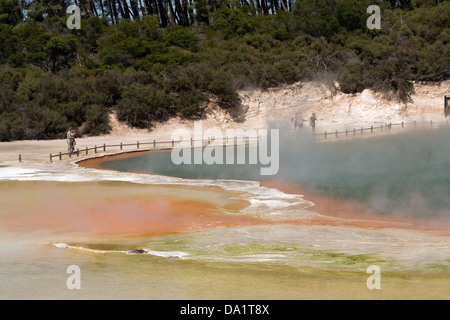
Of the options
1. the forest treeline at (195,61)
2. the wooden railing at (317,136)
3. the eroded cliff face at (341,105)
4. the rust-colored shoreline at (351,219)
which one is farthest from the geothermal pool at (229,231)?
the eroded cliff face at (341,105)

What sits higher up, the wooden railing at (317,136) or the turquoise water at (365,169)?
the wooden railing at (317,136)

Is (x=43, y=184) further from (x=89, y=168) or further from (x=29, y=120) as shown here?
(x=29, y=120)

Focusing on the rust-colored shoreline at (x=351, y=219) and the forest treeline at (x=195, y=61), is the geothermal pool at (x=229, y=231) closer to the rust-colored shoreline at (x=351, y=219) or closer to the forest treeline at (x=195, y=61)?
the rust-colored shoreline at (x=351, y=219)

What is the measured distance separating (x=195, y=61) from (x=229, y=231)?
125 feet

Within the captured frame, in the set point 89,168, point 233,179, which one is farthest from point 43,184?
point 233,179

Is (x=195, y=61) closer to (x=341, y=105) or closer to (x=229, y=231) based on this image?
(x=341, y=105)

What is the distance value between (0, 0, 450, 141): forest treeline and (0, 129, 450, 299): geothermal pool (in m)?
16.2

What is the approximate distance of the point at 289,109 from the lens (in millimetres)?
46562

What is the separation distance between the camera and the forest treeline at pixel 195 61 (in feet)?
138

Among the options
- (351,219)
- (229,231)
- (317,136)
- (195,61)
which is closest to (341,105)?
(317,136)

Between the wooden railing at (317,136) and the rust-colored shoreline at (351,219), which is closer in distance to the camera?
the rust-colored shoreline at (351,219)

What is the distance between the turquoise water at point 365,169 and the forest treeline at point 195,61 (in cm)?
1072

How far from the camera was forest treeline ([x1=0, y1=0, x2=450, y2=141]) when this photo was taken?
4212 cm

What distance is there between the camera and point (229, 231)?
13.5 metres
